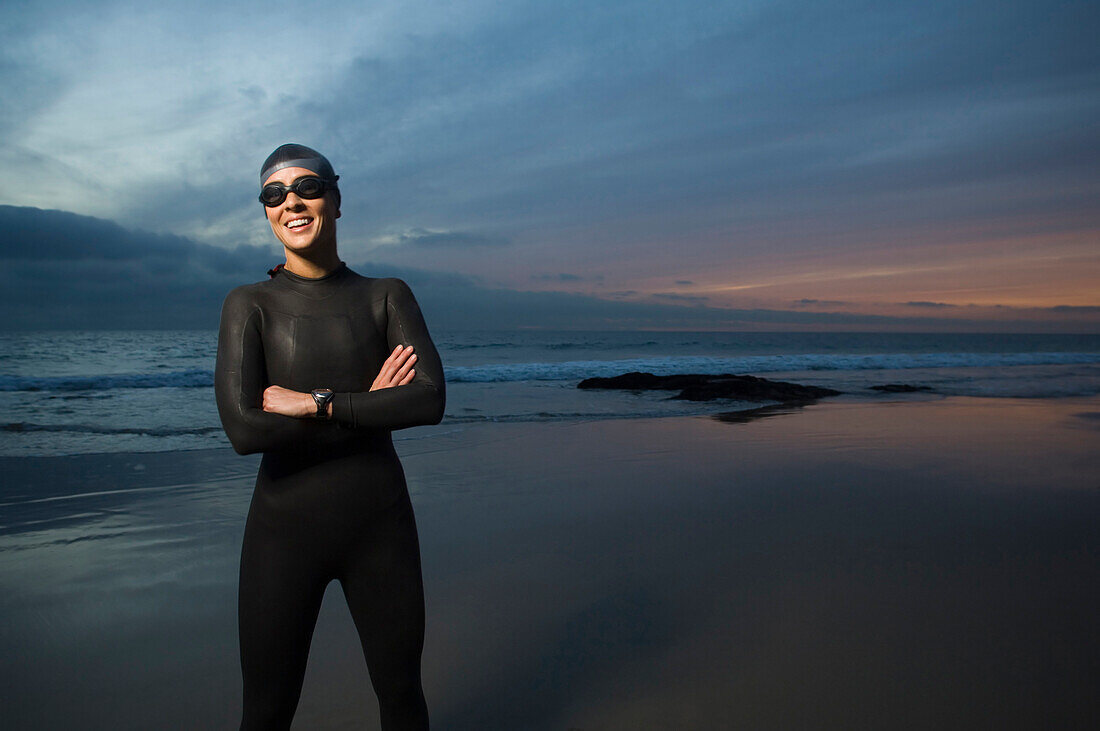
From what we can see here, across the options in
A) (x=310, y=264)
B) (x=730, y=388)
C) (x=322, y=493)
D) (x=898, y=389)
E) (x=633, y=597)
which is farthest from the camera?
(x=898, y=389)

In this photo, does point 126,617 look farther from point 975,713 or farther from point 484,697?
point 975,713

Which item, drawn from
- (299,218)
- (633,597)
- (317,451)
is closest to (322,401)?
(317,451)

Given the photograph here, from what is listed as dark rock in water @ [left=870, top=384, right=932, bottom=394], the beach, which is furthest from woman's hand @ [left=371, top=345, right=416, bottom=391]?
dark rock in water @ [left=870, top=384, right=932, bottom=394]

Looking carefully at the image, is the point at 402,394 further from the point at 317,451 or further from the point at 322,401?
the point at 317,451

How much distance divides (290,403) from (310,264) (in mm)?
492

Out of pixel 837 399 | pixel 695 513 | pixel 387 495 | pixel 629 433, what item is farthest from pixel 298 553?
pixel 837 399

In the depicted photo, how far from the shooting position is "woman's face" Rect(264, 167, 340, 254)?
2.17 meters

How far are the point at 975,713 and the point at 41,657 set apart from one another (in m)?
4.42

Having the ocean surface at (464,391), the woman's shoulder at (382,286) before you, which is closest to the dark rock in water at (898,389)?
the ocean surface at (464,391)

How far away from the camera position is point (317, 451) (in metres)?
2.14

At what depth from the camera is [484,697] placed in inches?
121

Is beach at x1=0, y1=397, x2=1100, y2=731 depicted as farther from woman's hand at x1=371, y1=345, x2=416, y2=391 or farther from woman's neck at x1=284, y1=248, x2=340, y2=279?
woman's neck at x1=284, y1=248, x2=340, y2=279

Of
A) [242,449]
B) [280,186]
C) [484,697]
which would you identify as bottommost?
[484,697]

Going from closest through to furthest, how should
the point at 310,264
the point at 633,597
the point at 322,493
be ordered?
the point at 322,493, the point at 310,264, the point at 633,597
